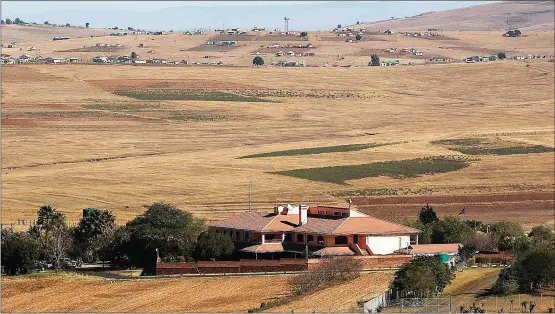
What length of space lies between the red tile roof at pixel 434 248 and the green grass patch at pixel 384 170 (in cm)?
3665

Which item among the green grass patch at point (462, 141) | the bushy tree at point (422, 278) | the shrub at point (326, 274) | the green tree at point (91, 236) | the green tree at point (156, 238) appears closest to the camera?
the bushy tree at point (422, 278)

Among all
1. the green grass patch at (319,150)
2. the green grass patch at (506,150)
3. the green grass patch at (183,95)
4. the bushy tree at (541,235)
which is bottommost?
the bushy tree at (541,235)

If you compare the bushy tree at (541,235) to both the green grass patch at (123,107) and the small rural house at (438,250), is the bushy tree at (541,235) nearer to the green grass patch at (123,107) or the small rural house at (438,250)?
the small rural house at (438,250)

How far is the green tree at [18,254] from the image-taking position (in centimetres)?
6744

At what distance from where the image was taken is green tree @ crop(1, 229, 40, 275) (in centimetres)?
6744

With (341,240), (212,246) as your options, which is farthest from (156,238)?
(341,240)

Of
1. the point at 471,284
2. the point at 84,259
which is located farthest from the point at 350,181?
the point at 471,284

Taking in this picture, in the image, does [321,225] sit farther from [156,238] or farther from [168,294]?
[168,294]

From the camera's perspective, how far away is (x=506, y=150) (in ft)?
429

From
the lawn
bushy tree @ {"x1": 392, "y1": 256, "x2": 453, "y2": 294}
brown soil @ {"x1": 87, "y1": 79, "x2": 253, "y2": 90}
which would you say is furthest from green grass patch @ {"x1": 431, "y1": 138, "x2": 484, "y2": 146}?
bushy tree @ {"x1": 392, "y1": 256, "x2": 453, "y2": 294}

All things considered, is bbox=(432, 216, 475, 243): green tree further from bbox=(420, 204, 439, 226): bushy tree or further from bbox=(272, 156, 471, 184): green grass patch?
bbox=(272, 156, 471, 184): green grass patch

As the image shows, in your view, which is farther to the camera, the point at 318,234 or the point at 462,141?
the point at 462,141

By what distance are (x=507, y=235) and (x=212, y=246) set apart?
54.6 ft

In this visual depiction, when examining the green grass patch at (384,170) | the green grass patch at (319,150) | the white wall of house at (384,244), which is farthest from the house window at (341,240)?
A: the green grass patch at (319,150)
